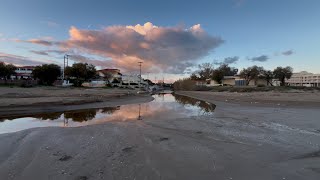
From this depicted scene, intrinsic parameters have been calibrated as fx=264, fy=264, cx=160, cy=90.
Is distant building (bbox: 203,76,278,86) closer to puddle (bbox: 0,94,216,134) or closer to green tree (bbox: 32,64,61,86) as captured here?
green tree (bbox: 32,64,61,86)

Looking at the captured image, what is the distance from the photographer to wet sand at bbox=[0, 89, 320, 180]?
7340mm

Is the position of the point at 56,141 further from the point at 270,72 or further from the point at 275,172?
the point at 270,72

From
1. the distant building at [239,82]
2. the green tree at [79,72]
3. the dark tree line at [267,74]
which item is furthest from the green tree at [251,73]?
the green tree at [79,72]

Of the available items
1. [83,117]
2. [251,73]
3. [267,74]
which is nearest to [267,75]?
[267,74]

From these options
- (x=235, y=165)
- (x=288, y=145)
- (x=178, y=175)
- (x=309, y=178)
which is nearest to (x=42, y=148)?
(x=178, y=175)

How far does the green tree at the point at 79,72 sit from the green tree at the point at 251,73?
6500 centimetres

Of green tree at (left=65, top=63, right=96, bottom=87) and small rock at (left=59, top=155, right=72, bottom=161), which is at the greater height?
green tree at (left=65, top=63, right=96, bottom=87)

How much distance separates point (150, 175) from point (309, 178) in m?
4.15

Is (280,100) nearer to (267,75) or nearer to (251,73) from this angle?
(251,73)

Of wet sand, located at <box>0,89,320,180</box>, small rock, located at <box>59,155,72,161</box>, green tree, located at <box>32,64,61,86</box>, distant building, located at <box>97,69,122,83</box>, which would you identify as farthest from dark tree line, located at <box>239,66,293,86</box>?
small rock, located at <box>59,155,72,161</box>

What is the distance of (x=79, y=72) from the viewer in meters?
101

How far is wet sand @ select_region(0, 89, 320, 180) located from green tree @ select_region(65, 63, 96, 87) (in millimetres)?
90331

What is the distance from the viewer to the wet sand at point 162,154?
7.34 meters

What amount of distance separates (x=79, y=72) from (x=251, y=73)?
71.3 meters
